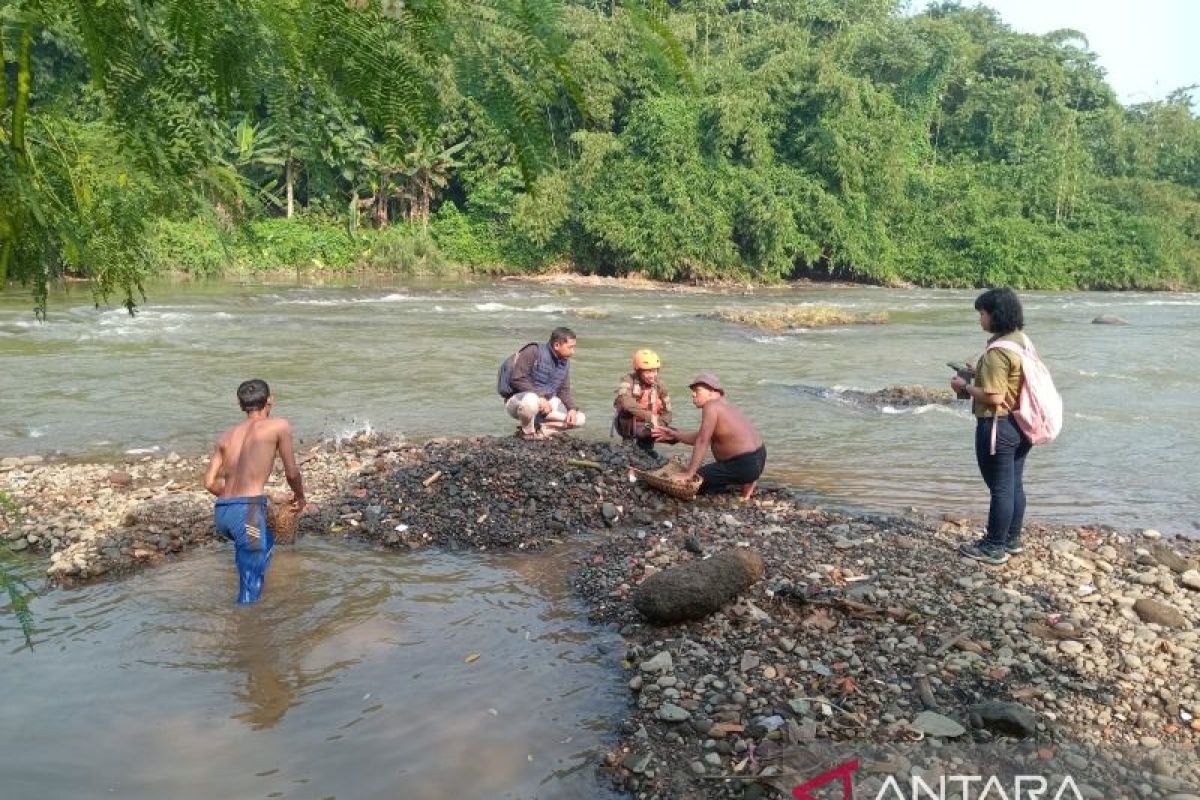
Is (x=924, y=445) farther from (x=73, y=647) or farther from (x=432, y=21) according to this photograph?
(x=432, y=21)

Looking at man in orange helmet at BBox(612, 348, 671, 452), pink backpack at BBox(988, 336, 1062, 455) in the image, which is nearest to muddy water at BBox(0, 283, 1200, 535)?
man in orange helmet at BBox(612, 348, 671, 452)

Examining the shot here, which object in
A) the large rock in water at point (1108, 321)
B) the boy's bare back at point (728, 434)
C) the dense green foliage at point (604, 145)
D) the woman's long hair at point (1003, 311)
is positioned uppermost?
the dense green foliage at point (604, 145)

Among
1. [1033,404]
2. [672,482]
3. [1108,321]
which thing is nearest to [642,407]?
[672,482]

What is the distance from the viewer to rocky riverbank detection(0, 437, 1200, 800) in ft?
12.5

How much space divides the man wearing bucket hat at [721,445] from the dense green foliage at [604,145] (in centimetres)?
311

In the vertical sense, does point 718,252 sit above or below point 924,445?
above

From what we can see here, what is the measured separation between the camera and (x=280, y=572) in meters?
6.06

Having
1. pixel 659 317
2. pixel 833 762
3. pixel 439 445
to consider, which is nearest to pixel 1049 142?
pixel 659 317

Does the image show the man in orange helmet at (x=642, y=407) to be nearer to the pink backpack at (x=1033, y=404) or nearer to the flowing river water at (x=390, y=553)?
the flowing river water at (x=390, y=553)

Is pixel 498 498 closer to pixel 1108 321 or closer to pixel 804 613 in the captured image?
pixel 804 613

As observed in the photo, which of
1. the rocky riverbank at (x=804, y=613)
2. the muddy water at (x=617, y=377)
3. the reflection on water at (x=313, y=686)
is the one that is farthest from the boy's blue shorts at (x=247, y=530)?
the muddy water at (x=617, y=377)

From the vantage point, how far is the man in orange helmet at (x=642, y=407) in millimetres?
8258

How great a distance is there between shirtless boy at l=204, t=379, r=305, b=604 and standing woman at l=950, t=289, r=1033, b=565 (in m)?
4.17

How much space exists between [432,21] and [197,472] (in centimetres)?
771
